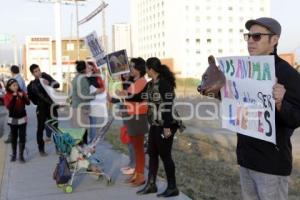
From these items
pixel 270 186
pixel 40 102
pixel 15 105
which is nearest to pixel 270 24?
pixel 270 186

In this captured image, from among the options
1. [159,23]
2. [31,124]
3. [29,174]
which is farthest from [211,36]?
[29,174]

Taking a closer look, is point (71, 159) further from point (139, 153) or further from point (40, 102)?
point (40, 102)

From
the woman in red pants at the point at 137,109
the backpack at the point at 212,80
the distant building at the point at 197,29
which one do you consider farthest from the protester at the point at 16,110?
the distant building at the point at 197,29

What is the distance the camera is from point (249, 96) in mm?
3738

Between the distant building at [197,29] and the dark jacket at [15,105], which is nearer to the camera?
the dark jacket at [15,105]

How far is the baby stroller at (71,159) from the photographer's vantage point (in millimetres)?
6656

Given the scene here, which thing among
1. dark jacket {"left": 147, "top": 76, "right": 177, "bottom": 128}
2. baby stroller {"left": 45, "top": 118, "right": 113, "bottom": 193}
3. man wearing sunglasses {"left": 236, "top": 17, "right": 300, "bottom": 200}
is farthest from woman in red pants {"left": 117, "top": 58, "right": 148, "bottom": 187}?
man wearing sunglasses {"left": 236, "top": 17, "right": 300, "bottom": 200}

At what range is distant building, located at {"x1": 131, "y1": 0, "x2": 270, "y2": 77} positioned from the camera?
365ft

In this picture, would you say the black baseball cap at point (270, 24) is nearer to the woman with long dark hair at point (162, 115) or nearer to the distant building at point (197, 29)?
the woman with long dark hair at point (162, 115)

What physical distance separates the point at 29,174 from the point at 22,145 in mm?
1200

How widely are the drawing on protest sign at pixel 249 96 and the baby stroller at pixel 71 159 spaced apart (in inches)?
127

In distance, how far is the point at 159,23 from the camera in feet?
402

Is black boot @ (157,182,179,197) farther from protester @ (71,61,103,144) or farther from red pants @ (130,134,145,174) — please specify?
protester @ (71,61,103,144)

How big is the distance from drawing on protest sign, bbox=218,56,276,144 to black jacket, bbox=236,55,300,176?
7 cm
